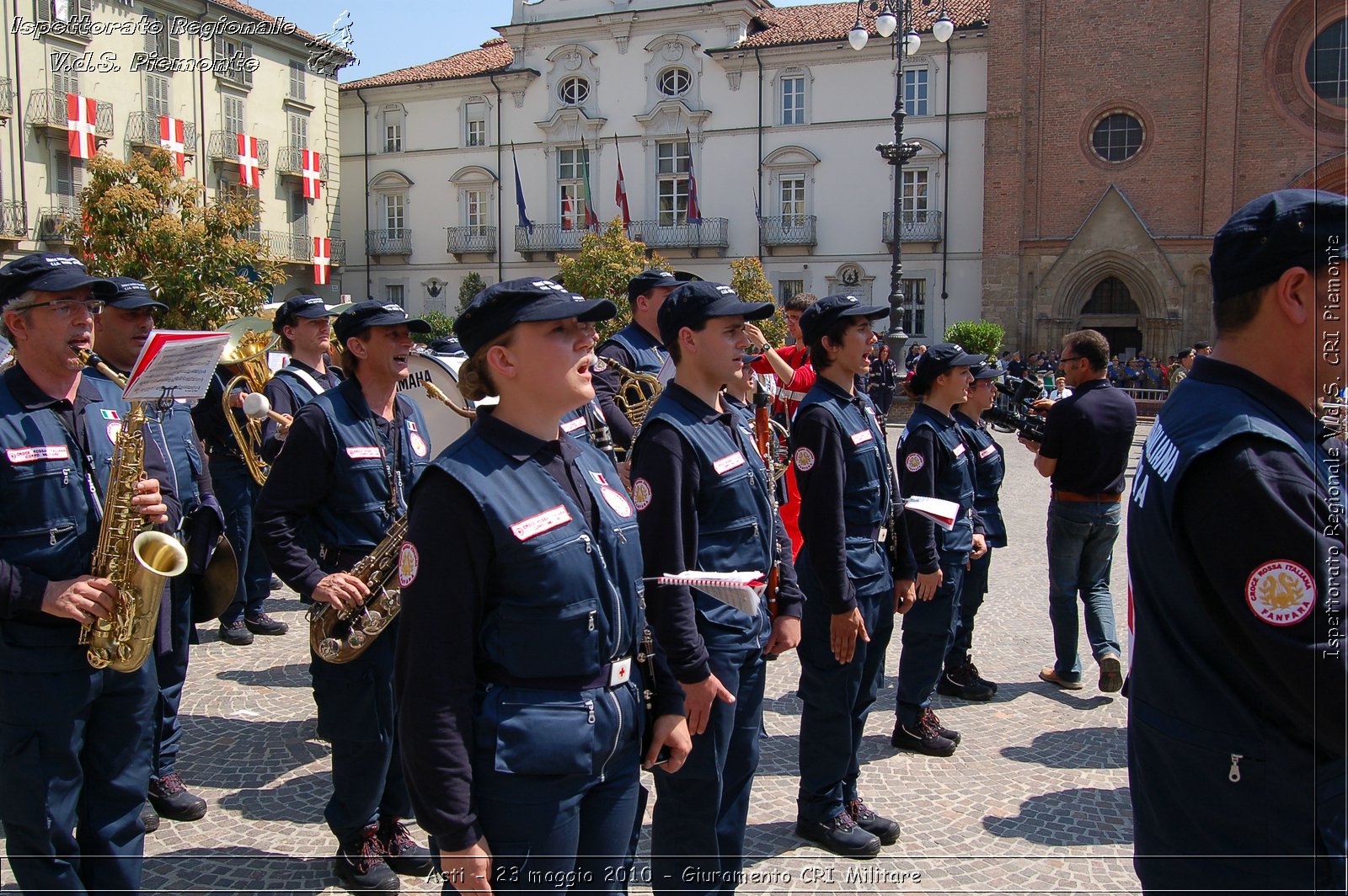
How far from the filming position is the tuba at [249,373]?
656 centimetres

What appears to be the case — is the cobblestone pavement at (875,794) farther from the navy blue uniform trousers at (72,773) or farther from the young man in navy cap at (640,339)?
the young man in navy cap at (640,339)

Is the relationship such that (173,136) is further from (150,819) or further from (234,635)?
(150,819)

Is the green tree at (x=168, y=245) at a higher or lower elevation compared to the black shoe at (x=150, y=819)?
higher

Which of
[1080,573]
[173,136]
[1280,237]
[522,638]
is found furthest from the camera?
Result: [173,136]

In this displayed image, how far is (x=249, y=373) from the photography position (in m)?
6.96

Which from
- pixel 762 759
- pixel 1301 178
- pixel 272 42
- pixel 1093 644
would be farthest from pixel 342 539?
pixel 272 42

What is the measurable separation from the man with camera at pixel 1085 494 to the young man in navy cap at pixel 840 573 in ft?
7.01

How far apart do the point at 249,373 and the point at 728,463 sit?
4.71 m

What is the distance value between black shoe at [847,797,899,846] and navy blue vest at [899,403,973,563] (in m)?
1.63

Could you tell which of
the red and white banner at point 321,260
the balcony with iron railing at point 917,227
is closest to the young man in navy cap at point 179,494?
the balcony with iron railing at point 917,227

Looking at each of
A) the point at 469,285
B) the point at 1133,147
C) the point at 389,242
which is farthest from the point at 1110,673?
the point at 389,242

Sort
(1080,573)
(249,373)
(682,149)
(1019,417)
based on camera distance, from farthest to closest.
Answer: (682,149) < (1019,417) < (249,373) < (1080,573)

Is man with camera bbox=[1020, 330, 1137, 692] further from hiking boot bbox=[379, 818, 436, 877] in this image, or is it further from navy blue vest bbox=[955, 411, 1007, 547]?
hiking boot bbox=[379, 818, 436, 877]

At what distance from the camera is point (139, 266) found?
19078 mm
